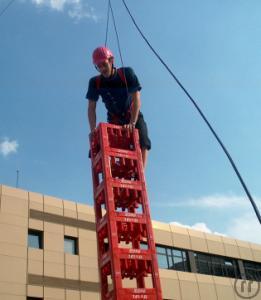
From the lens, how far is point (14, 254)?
24.4 m

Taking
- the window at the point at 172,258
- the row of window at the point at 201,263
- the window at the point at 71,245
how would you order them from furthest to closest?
the window at the point at 172,258 < the row of window at the point at 201,263 < the window at the point at 71,245

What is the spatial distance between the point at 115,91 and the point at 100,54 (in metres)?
0.80

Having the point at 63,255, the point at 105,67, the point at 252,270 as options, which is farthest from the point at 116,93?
the point at 252,270

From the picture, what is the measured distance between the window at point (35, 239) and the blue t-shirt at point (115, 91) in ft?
61.7

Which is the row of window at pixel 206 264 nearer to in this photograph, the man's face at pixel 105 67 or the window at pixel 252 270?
the window at pixel 252 270

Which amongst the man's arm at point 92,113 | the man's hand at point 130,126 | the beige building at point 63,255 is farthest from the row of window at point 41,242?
the man's hand at point 130,126

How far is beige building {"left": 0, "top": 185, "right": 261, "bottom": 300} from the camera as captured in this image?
962 inches

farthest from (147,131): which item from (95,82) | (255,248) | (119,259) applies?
(255,248)

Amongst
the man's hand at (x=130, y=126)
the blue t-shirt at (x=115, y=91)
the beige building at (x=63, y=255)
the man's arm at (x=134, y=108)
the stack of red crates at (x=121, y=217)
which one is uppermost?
the beige building at (x=63, y=255)

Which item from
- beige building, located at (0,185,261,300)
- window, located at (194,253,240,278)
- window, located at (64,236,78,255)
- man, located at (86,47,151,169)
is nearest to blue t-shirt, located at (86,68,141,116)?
man, located at (86,47,151,169)

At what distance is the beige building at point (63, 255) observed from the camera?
24.4 m

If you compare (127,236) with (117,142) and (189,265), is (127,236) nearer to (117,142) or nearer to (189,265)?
(117,142)

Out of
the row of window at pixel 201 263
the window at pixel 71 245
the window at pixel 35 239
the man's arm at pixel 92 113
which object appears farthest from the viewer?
the row of window at pixel 201 263

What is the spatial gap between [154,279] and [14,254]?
744 inches
